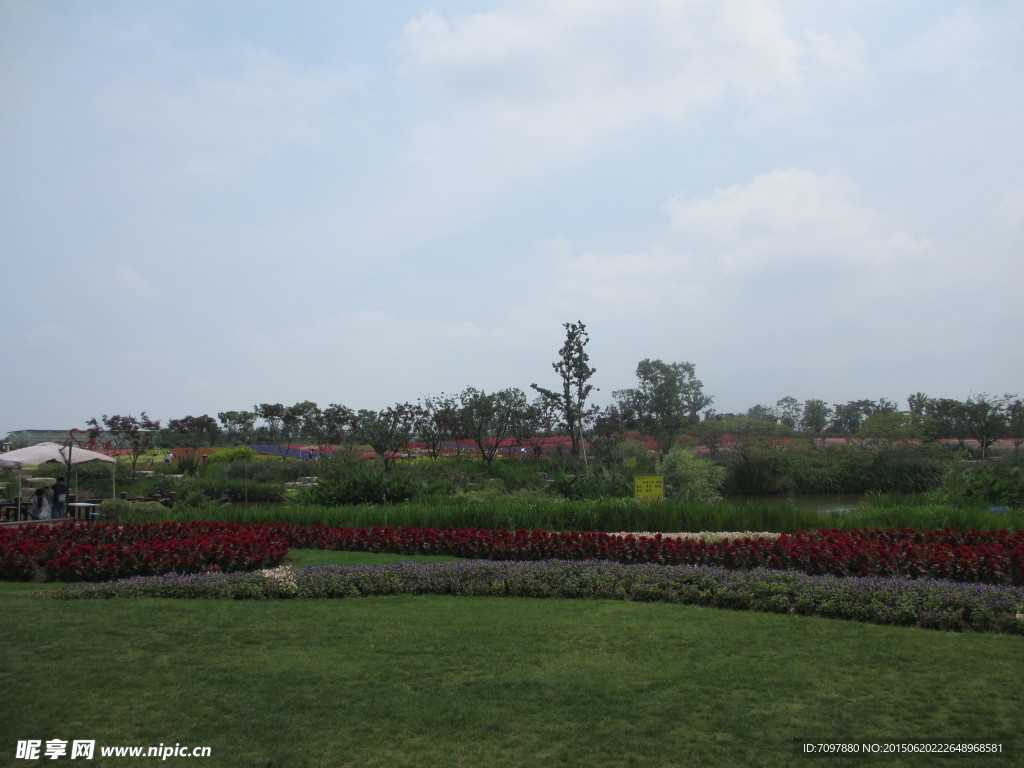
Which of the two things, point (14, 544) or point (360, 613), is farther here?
point (14, 544)

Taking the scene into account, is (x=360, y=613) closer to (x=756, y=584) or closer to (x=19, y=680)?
(x=19, y=680)

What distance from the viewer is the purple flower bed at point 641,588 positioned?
5.70 meters

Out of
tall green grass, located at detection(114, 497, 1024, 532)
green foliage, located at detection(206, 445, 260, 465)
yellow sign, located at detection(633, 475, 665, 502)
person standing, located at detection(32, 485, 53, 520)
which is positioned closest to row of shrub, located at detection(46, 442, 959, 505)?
green foliage, located at detection(206, 445, 260, 465)

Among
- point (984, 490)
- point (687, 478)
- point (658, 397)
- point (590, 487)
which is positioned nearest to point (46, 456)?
point (590, 487)

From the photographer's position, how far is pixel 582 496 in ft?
47.9

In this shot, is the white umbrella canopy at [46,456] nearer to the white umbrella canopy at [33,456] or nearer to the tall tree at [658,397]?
the white umbrella canopy at [33,456]

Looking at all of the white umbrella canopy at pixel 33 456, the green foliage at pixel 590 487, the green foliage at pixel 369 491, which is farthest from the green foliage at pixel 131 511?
the green foliage at pixel 590 487

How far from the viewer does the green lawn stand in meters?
3.58

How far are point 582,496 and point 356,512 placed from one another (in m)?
4.66

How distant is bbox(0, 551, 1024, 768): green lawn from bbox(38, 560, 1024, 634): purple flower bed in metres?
0.34

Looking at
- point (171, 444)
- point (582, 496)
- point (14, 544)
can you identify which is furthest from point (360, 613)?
point (171, 444)

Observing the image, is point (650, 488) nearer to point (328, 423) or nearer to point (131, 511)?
point (131, 511)

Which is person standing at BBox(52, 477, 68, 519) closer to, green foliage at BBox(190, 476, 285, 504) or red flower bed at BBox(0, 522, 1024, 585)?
green foliage at BBox(190, 476, 285, 504)

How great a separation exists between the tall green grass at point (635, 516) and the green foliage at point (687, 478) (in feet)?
12.0
